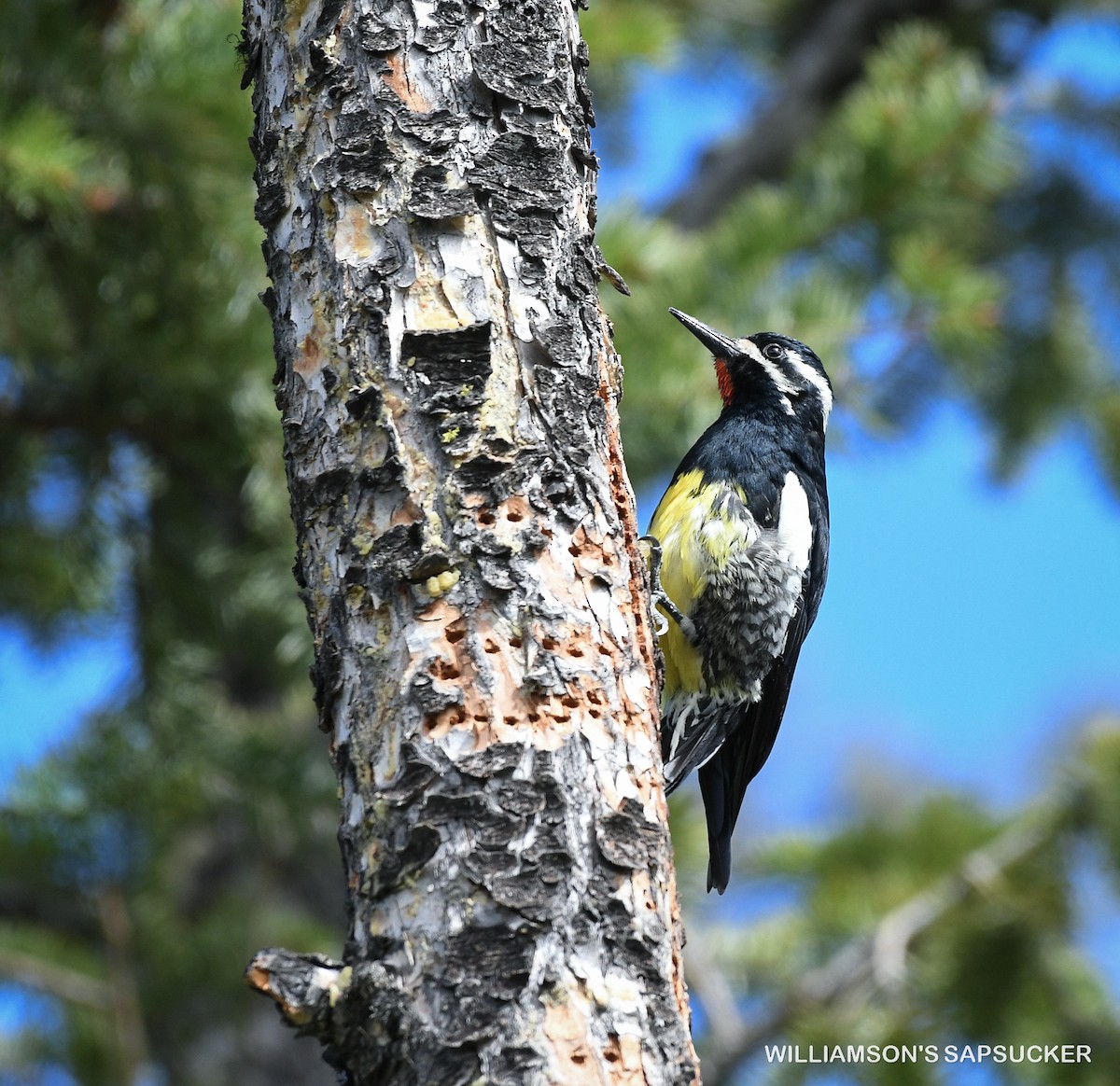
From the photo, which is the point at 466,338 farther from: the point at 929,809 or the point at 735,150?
the point at 735,150

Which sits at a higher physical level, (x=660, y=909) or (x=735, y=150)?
(x=735, y=150)

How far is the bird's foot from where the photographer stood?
3098mm

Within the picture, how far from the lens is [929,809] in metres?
4.02

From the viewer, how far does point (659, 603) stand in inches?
131

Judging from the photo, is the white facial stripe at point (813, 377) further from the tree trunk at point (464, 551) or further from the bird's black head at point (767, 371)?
the tree trunk at point (464, 551)

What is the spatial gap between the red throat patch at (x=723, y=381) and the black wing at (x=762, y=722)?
14.9 inches

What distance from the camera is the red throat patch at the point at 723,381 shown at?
11.5ft

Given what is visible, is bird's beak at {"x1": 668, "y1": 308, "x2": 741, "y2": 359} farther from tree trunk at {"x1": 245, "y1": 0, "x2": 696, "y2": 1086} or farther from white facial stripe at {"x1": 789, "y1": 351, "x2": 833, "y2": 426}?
tree trunk at {"x1": 245, "y1": 0, "x2": 696, "y2": 1086}

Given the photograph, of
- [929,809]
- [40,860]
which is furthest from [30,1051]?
[929,809]

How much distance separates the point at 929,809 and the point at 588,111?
9.19 ft

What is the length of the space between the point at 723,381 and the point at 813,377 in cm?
24

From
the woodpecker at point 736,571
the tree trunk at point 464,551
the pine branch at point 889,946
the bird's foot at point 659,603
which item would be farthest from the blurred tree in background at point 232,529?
the tree trunk at point 464,551

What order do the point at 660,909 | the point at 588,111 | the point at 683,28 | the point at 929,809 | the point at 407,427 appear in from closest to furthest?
the point at 660,909, the point at 407,427, the point at 588,111, the point at 929,809, the point at 683,28

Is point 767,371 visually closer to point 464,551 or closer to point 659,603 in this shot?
point 659,603
